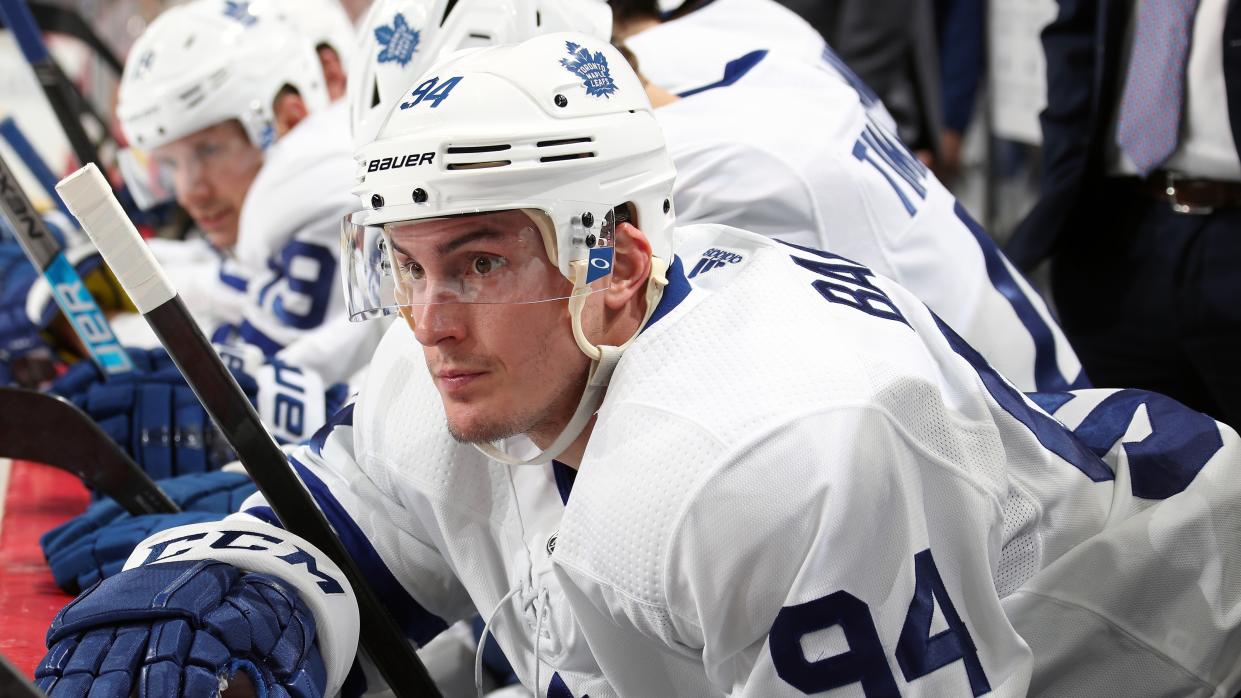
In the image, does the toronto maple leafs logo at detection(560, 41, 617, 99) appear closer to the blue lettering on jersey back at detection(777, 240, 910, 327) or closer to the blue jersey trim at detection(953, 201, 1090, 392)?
the blue lettering on jersey back at detection(777, 240, 910, 327)

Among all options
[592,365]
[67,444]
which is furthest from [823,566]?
[67,444]

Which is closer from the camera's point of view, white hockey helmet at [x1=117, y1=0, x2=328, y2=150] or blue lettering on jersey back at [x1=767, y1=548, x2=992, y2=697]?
blue lettering on jersey back at [x1=767, y1=548, x2=992, y2=697]

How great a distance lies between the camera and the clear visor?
1323 millimetres

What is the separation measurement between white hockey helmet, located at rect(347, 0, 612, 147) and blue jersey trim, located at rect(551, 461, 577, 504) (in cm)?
73

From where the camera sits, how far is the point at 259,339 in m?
2.63

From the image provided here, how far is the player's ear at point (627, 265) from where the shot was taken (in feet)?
4.50

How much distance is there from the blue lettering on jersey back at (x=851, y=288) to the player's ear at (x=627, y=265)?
0.57 ft

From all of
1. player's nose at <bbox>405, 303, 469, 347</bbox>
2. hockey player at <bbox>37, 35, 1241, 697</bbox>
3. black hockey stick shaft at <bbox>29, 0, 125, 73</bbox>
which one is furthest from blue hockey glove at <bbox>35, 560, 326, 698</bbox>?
black hockey stick shaft at <bbox>29, 0, 125, 73</bbox>

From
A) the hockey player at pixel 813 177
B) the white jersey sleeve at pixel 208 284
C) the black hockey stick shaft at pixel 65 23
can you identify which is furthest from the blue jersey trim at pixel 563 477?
the black hockey stick shaft at pixel 65 23

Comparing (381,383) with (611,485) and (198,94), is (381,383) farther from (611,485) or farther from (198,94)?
(198,94)

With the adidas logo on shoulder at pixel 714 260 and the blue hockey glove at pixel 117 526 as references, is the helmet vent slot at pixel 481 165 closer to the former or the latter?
the adidas logo on shoulder at pixel 714 260

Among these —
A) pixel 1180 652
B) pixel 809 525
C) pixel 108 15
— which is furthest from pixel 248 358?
pixel 108 15

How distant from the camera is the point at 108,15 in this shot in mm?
6680

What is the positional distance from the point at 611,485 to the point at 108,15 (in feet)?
20.6
